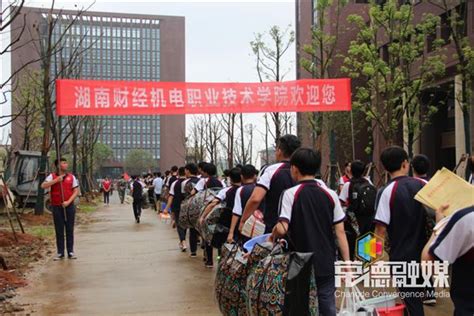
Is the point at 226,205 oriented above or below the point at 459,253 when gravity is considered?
below

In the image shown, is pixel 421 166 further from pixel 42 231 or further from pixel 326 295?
pixel 42 231

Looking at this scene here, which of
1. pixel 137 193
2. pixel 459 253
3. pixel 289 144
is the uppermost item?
pixel 289 144

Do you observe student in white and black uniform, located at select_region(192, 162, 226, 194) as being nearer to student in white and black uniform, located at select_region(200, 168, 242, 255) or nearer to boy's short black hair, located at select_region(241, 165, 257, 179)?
student in white and black uniform, located at select_region(200, 168, 242, 255)

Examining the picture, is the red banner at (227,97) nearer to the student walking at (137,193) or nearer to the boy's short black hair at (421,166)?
the boy's short black hair at (421,166)

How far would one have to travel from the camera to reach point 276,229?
12.8 ft

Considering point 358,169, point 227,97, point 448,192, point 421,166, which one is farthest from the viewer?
point 227,97

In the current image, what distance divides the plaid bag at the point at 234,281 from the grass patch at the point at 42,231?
9.54m

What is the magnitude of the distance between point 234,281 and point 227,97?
25.0 feet

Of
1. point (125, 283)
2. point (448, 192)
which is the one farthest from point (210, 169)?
point (448, 192)

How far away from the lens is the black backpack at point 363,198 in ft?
23.6

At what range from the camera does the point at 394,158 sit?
4410 millimetres

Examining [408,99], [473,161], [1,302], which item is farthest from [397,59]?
[1,302]

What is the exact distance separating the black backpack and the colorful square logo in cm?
150

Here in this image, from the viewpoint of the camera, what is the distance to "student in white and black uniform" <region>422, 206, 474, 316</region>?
2660 millimetres
